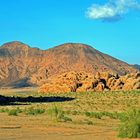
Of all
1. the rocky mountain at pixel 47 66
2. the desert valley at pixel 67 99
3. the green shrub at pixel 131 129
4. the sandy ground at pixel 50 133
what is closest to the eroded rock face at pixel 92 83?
the desert valley at pixel 67 99

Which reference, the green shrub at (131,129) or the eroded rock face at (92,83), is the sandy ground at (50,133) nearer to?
the green shrub at (131,129)

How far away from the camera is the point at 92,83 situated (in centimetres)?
9925

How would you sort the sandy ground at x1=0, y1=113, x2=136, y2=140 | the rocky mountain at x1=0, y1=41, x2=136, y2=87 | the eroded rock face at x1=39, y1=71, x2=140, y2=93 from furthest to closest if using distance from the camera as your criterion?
the rocky mountain at x1=0, y1=41, x2=136, y2=87 < the eroded rock face at x1=39, y1=71, x2=140, y2=93 < the sandy ground at x1=0, y1=113, x2=136, y2=140

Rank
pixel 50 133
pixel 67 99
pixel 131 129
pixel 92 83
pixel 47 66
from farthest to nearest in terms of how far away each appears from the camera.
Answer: pixel 47 66
pixel 92 83
pixel 67 99
pixel 50 133
pixel 131 129

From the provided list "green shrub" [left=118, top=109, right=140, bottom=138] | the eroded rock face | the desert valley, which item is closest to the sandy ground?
the desert valley

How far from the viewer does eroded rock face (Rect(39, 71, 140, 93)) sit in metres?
100

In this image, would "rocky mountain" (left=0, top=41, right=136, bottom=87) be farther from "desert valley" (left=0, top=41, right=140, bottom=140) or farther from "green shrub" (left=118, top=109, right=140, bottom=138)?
"green shrub" (left=118, top=109, right=140, bottom=138)

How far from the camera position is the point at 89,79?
98938 mm

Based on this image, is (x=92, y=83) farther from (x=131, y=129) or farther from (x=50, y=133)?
(x=131, y=129)

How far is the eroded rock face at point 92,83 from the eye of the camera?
328ft

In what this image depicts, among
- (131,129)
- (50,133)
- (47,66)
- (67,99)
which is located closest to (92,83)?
(67,99)

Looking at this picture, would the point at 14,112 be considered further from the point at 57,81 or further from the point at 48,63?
the point at 48,63

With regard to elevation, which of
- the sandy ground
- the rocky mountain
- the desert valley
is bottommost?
the sandy ground

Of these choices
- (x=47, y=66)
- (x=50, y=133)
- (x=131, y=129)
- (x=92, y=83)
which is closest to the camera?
(x=131, y=129)
